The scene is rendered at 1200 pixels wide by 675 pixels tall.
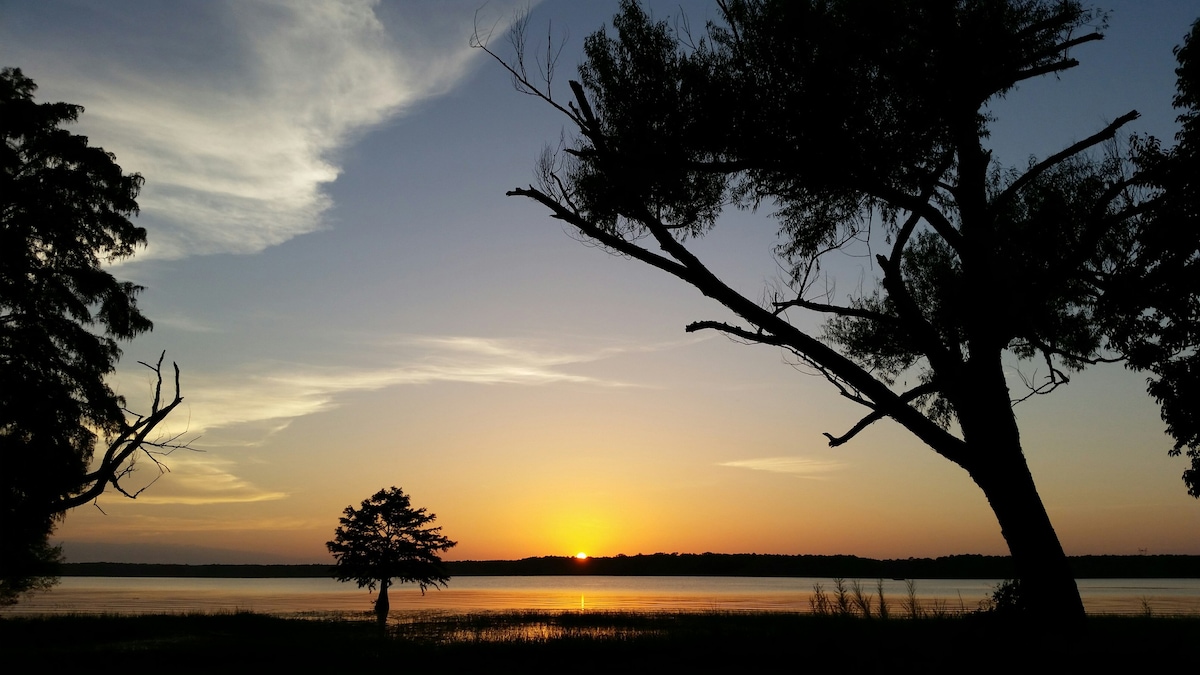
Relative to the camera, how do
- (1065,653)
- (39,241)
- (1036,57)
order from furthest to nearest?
(39,241) → (1036,57) → (1065,653)

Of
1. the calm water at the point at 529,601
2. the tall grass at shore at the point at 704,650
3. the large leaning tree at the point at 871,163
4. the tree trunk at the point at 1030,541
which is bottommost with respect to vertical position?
the calm water at the point at 529,601

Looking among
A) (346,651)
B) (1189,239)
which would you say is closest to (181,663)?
(346,651)

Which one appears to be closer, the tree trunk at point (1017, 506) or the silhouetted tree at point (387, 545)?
the tree trunk at point (1017, 506)

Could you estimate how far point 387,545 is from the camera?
153 ft

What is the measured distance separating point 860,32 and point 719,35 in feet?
7.32

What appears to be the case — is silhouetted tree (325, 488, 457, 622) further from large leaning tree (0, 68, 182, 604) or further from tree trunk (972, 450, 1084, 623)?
tree trunk (972, 450, 1084, 623)

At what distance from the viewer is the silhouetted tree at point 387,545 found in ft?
151

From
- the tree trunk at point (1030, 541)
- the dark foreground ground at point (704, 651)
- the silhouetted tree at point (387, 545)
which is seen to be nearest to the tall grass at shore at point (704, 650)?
the dark foreground ground at point (704, 651)

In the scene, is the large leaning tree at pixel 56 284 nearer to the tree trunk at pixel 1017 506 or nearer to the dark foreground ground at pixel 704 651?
the dark foreground ground at pixel 704 651

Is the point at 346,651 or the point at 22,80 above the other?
the point at 22,80

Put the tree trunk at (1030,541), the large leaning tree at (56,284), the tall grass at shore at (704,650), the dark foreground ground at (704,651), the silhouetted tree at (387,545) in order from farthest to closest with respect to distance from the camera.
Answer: the silhouetted tree at (387,545), the large leaning tree at (56,284), the tree trunk at (1030,541), the tall grass at shore at (704,650), the dark foreground ground at (704,651)

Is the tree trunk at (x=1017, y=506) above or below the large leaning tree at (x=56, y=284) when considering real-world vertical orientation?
below

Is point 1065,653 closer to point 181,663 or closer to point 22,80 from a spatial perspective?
point 181,663

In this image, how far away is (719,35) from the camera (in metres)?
13.0
